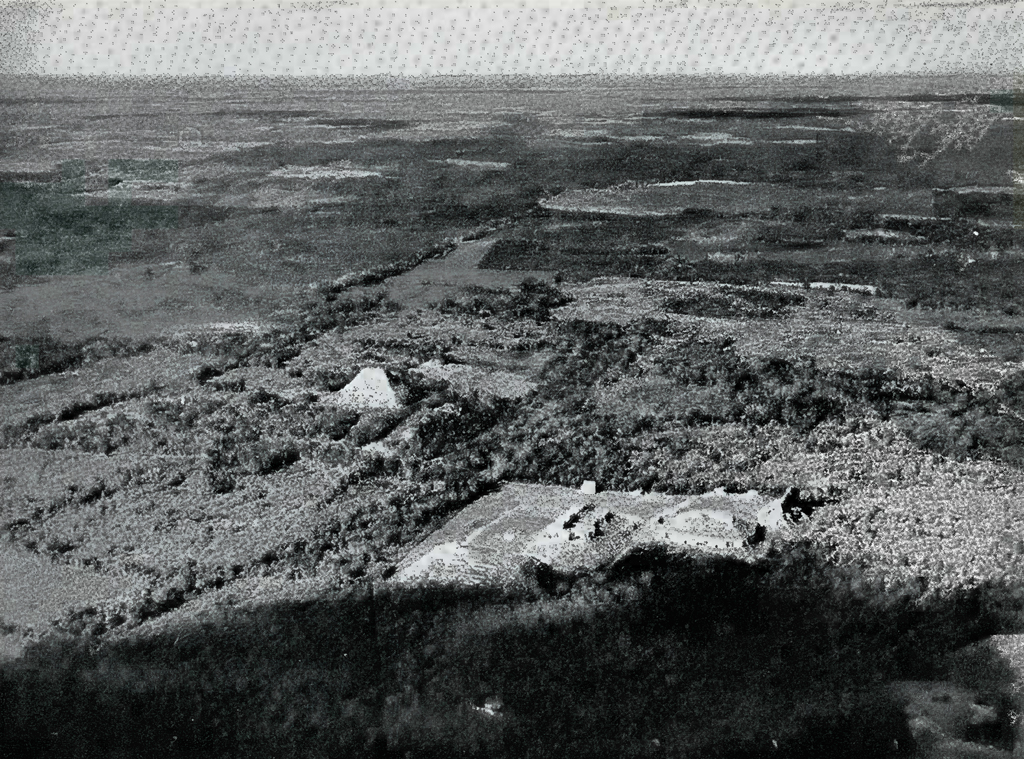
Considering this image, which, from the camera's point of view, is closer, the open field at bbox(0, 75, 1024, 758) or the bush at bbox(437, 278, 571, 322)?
the open field at bbox(0, 75, 1024, 758)

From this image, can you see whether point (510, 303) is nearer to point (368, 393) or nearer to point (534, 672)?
point (368, 393)

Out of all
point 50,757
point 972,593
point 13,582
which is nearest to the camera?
point 50,757

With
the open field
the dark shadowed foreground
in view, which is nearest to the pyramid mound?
the open field

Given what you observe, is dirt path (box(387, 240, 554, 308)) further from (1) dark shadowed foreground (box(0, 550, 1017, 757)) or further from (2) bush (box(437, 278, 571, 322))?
(1) dark shadowed foreground (box(0, 550, 1017, 757))

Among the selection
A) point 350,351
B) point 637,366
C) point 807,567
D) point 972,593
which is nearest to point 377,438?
point 350,351

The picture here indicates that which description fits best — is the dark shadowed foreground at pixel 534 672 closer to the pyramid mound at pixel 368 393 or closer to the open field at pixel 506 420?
the open field at pixel 506 420

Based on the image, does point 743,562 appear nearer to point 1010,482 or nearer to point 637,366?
point 1010,482

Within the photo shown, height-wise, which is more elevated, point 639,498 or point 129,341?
point 639,498
